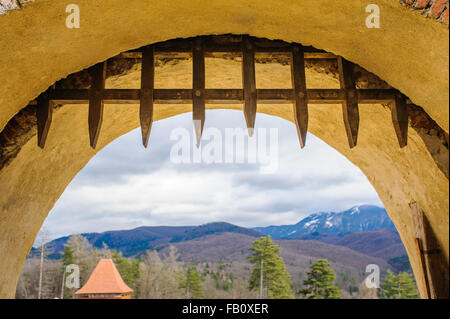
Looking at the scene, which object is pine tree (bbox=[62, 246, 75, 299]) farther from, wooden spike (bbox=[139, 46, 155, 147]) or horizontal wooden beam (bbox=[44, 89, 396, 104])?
wooden spike (bbox=[139, 46, 155, 147])

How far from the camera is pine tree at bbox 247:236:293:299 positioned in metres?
28.6

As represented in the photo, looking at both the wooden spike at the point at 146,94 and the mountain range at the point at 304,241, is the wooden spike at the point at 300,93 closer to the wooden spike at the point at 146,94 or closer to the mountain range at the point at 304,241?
the wooden spike at the point at 146,94

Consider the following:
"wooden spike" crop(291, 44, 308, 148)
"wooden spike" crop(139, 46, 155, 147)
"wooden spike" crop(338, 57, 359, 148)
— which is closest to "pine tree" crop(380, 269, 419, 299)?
"wooden spike" crop(338, 57, 359, 148)

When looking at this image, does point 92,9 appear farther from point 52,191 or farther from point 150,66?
point 52,191

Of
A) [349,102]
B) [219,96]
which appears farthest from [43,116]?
[349,102]

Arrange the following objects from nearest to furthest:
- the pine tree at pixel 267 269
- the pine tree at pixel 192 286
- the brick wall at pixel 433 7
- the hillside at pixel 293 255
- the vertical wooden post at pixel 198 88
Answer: the brick wall at pixel 433 7 < the vertical wooden post at pixel 198 88 < the pine tree at pixel 267 269 < the pine tree at pixel 192 286 < the hillside at pixel 293 255

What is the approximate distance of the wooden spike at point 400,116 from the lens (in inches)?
96.7

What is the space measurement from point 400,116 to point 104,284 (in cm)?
1476

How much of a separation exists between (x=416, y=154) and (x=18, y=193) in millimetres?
2957

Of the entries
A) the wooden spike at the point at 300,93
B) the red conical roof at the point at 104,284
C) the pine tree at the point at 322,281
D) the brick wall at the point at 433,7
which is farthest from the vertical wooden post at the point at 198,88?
the pine tree at the point at 322,281

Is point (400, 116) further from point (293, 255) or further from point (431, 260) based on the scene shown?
point (293, 255)

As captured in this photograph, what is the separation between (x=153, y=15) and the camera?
2.31 m

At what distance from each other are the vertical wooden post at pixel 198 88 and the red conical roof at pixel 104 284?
13.6m
